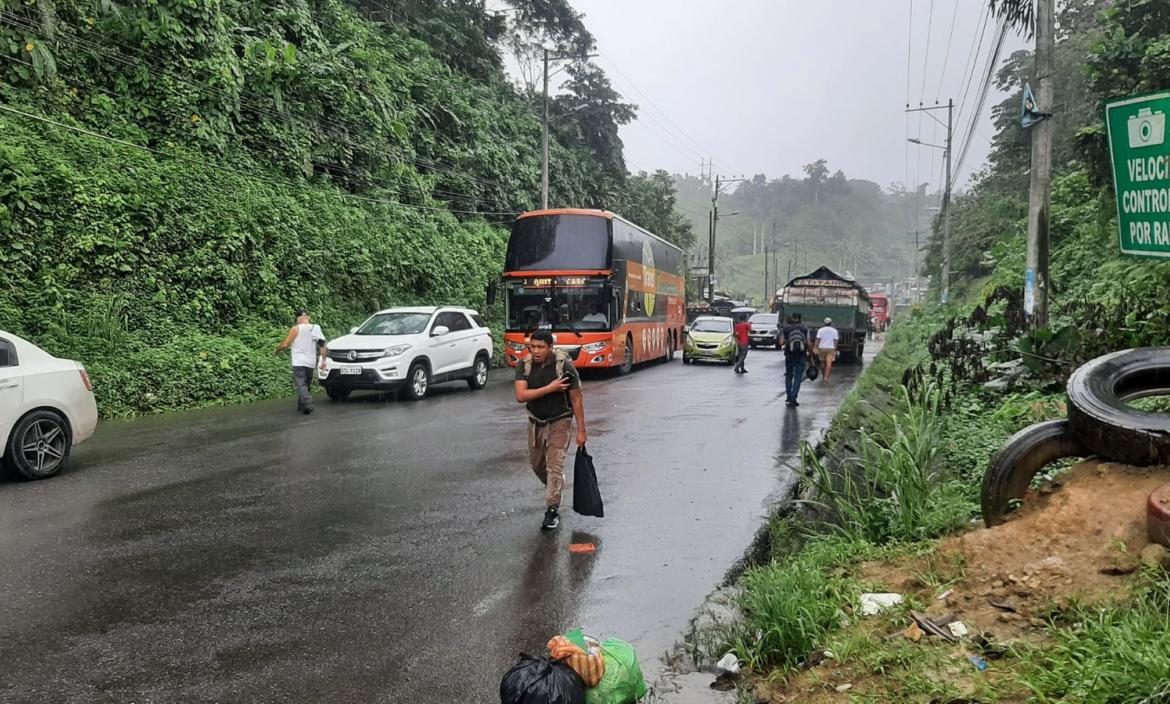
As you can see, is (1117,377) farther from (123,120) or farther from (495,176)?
(495,176)

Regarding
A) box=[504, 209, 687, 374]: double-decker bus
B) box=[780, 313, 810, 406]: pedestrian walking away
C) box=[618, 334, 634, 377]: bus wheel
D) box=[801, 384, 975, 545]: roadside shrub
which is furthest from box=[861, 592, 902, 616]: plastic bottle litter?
box=[618, 334, 634, 377]: bus wheel

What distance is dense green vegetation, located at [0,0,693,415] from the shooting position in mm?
13539

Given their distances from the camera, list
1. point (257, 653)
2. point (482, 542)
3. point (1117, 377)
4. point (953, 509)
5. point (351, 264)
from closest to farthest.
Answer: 1. point (257, 653)
2. point (1117, 377)
3. point (953, 509)
4. point (482, 542)
5. point (351, 264)

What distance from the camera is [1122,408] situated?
4.20 m

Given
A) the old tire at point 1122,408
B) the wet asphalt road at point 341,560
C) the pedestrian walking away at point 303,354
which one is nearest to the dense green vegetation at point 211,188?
the pedestrian walking away at point 303,354

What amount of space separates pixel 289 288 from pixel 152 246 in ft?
11.9

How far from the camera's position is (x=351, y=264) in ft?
67.6

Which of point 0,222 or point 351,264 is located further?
point 351,264

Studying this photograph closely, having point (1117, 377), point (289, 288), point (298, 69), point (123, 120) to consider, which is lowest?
point (1117, 377)

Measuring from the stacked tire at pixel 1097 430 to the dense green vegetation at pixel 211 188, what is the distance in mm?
12747

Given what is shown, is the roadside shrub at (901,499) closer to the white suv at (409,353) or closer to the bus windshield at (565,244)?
the white suv at (409,353)

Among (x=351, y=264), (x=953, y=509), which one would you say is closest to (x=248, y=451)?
(x=953, y=509)

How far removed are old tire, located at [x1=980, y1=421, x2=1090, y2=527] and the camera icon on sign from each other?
185 centimetres

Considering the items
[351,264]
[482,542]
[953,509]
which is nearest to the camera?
[953,509]
